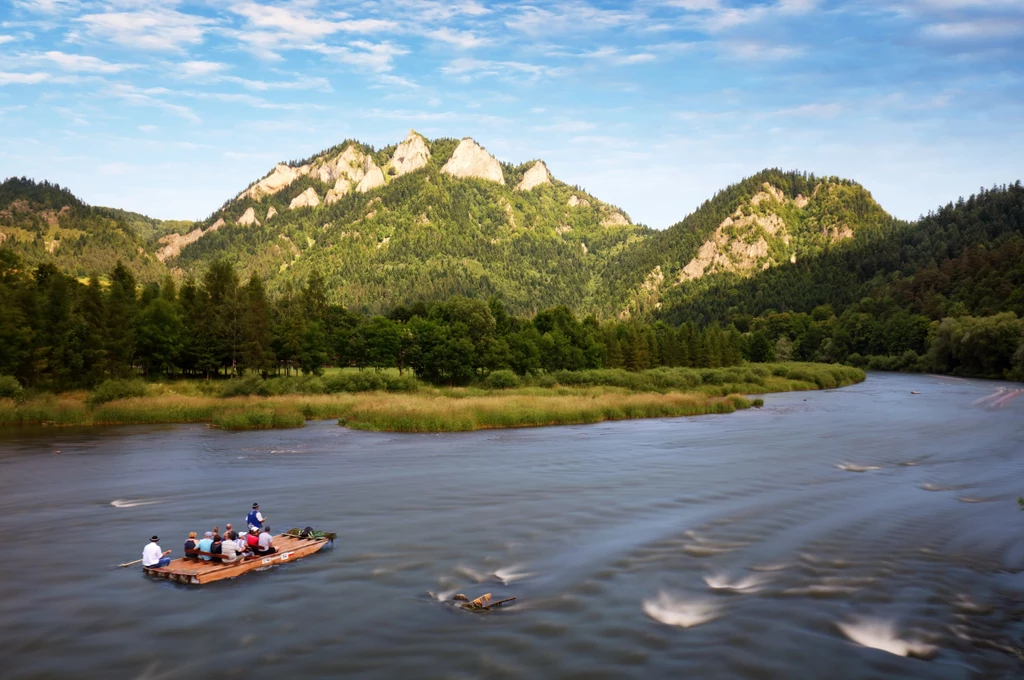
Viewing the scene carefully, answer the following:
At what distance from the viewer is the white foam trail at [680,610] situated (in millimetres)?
24000

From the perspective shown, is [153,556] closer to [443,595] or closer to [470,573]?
[443,595]

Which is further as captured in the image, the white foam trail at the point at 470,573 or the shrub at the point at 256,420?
the shrub at the point at 256,420

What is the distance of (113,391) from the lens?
80812 mm

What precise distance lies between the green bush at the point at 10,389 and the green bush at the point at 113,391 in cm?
607

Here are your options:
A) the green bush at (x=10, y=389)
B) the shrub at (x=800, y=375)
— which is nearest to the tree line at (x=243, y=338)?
the green bush at (x=10, y=389)

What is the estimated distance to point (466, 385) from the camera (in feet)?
372

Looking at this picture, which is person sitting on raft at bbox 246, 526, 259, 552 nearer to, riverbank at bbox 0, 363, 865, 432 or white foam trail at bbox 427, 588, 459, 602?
white foam trail at bbox 427, 588, 459, 602

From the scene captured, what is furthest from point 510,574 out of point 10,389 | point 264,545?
point 10,389

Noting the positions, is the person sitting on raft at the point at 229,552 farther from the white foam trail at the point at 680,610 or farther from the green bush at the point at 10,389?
the green bush at the point at 10,389

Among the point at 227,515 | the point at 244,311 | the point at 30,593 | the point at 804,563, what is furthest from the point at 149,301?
the point at 804,563

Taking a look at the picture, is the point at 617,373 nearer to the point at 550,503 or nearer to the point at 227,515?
the point at 550,503

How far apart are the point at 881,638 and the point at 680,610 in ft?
19.6

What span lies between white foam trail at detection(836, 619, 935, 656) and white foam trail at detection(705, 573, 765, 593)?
12.6 ft

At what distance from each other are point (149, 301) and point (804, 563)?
13068 centimetres
